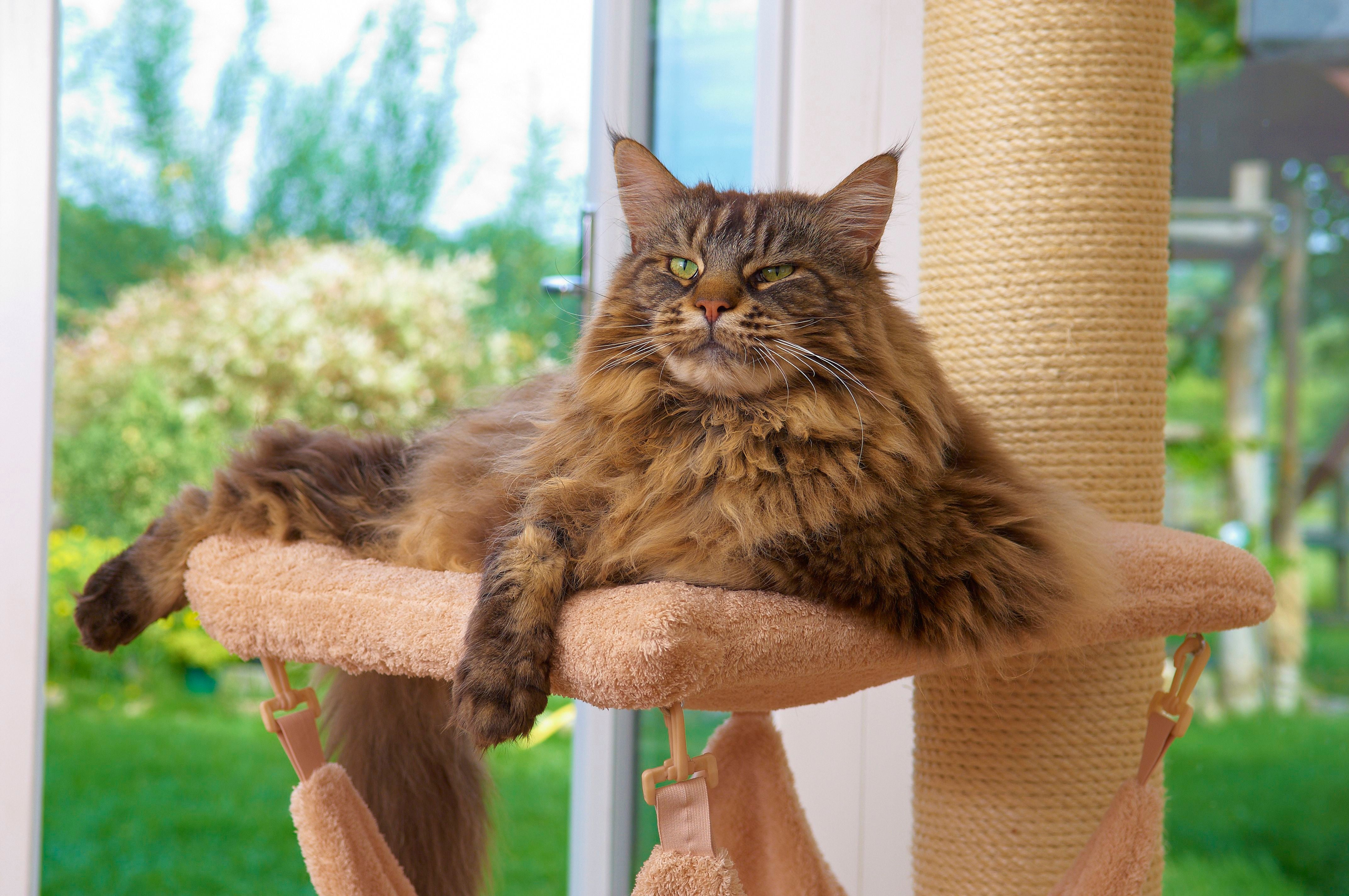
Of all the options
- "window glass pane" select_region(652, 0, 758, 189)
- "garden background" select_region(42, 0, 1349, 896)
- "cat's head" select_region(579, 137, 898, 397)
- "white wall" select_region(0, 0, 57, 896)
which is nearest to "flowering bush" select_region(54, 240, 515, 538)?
→ "garden background" select_region(42, 0, 1349, 896)

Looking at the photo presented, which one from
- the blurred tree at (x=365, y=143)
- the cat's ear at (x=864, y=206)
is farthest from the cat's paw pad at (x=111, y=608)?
the blurred tree at (x=365, y=143)

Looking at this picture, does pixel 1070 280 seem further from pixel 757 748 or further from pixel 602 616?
pixel 602 616

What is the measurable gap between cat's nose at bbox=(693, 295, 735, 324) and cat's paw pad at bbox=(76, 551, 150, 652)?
73cm

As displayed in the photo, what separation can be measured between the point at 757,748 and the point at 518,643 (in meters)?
0.57

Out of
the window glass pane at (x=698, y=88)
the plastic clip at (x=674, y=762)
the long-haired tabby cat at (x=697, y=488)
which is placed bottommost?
the plastic clip at (x=674, y=762)

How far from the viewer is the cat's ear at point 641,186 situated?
1.11 m

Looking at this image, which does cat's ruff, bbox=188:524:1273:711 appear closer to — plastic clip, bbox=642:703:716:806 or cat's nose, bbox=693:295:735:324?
plastic clip, bbox=642:703:716:806

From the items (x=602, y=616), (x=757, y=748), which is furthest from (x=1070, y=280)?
(x=602, y=616)

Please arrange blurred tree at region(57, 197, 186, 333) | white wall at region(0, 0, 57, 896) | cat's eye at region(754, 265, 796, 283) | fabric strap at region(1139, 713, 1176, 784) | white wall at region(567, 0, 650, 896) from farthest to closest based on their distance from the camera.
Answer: blurred tree at region(57, 197, 186, 333) < white wall at region(567, 0, 650, 896) < white wall at region(0, 0, 57, 896) < fabric strap at region(1139, 713, 1176, 784) < cat's eye at region(754, 265, 796, 283)

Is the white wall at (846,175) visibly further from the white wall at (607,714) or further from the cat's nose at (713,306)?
the cat's nose at (713,306)

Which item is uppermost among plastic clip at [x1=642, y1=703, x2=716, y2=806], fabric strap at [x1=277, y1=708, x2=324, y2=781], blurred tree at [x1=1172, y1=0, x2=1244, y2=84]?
blurred tree at [x1=1172, y1=0, x2=1244, y2=84]

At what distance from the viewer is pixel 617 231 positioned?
208cm

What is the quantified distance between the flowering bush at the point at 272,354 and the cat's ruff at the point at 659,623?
1.97 m

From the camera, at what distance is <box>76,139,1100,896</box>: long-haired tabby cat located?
3.04 ft
